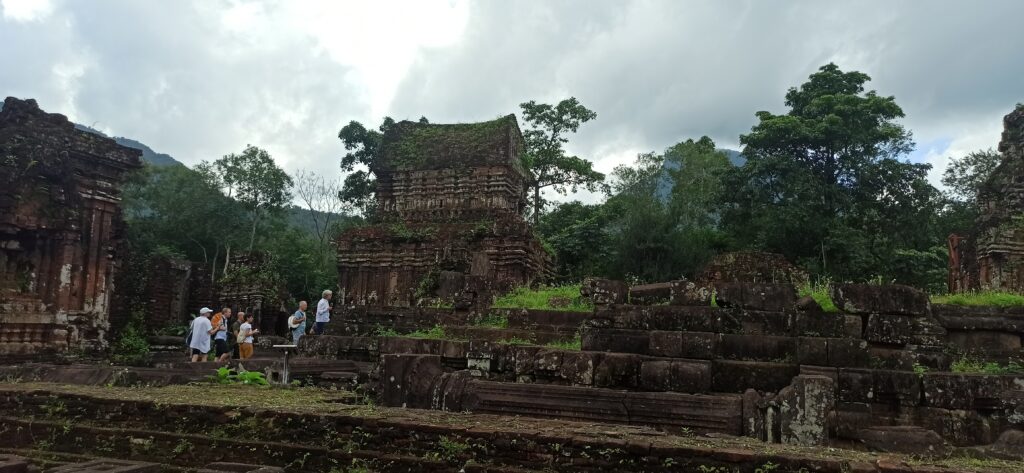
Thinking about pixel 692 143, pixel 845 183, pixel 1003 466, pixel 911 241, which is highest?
pixel 692 143

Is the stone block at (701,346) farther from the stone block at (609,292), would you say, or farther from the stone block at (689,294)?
the stone block at (609,292)

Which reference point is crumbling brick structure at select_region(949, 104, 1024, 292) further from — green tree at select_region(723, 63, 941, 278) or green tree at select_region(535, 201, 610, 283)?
green tree at select_region(535, 201, 610, 283)

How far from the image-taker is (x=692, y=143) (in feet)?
124

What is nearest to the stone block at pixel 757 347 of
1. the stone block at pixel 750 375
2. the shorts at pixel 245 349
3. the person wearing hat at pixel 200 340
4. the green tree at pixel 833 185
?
the stone block at pixel 750 375

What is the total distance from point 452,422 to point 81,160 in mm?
12986

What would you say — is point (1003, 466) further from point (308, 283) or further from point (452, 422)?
point (308, 283)

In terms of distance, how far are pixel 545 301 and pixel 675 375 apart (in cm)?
483

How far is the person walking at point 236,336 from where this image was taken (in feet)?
48.4

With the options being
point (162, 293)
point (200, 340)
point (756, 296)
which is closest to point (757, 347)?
point (756, 296)

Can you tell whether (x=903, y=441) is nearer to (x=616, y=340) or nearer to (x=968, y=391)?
(x=968, y=391)

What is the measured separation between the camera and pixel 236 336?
16.3 m

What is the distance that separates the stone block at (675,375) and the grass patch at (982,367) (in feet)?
10.1

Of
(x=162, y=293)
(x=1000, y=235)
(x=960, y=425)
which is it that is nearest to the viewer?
(x=960, y=425)

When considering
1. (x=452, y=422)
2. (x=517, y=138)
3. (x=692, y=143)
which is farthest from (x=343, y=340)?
(x=692, y=143)
